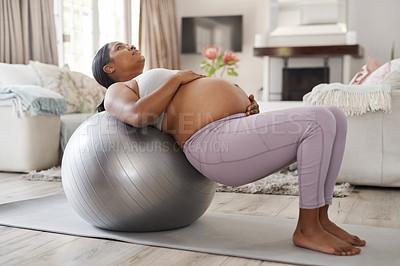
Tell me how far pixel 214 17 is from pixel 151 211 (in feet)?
20.7

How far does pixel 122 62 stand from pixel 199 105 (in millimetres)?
435

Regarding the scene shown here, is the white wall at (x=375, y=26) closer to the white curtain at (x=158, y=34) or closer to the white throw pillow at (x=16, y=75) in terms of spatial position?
the white curtain at (x=158, y=34)

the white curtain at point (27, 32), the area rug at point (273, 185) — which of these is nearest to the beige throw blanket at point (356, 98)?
the area rug at point (273, 185)

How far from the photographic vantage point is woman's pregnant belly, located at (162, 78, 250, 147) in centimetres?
167

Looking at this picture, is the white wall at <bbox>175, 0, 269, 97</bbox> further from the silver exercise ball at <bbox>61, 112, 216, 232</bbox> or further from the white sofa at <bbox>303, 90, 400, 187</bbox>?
the silver exercise ball at <bbox>61, 112, 216, 232</bbox>

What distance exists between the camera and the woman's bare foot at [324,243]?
58.6 inches

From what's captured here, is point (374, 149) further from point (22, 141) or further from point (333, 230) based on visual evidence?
point (22, 141)

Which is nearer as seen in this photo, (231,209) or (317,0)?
(231,209)

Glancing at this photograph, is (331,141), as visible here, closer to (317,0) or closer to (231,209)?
(231,209)

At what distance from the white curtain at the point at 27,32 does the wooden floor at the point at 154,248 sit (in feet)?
Result: 6.84

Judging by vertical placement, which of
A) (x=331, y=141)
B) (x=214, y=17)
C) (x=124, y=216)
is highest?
(x=214, y=17)

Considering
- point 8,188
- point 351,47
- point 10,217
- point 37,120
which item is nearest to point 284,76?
point 351,47

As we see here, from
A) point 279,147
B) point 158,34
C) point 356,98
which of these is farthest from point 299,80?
point 279,147

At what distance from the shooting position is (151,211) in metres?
1.69
